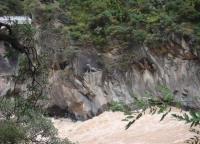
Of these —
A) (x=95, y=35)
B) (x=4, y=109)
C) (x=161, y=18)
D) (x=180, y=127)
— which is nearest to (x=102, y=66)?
(x=95, y=35)

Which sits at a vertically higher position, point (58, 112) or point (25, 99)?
point (25, 99)

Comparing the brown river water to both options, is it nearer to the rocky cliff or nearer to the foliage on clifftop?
the rocky cliff

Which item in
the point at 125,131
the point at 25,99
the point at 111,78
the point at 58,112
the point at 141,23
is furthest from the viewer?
the point at 141,23

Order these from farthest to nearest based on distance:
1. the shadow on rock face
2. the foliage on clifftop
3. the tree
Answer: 1. the shadow on rock face
2. the foliage on clifftop
3. the tree

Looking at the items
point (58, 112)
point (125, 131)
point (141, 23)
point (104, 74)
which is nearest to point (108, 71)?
point (104, 74)

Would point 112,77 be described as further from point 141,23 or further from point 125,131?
point 125,131

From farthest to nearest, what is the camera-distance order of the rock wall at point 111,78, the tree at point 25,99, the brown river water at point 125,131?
the rock wall at point 111,78
the brown river water at point 125,131
the tree at point 25,99

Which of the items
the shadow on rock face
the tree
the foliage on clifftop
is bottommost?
the shadow on rock face

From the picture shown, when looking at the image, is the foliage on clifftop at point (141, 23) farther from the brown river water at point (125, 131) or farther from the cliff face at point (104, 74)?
the brown river water at point (125, 131)

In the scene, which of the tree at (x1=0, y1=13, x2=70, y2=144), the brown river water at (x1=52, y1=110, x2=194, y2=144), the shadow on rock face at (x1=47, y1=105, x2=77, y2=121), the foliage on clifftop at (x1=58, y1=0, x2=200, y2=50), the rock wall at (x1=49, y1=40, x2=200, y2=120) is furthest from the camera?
the shadow on rock face at (x1=47, y1=105, x2=77, y2=121)

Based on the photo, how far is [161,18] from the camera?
13586 mm

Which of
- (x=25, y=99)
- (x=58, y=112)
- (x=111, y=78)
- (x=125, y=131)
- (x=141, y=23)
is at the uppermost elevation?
(x=25, y=99)

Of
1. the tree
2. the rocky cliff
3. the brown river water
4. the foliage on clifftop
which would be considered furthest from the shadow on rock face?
the tree

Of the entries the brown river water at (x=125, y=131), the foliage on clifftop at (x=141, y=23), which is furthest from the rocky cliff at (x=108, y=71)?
the brown river water at (x=125, y=131)
